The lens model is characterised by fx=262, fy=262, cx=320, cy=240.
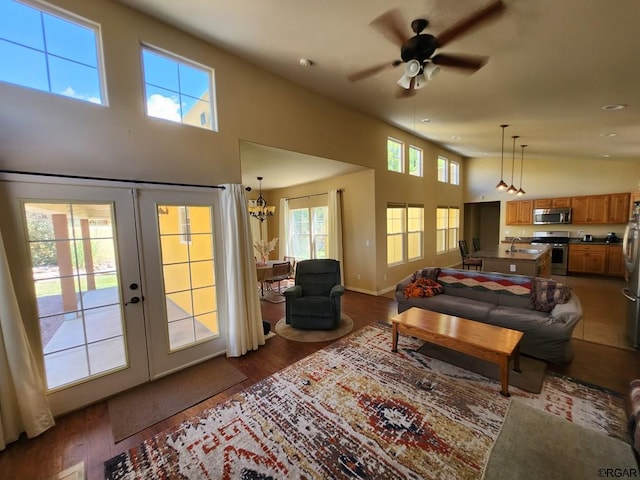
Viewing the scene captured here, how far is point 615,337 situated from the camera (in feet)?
11.4

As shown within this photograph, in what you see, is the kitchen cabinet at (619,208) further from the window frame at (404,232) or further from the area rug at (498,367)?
the area rug at (498,367)

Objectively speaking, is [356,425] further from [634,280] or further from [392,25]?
[634,280]

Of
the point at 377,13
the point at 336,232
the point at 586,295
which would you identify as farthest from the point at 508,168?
the point at 377,13

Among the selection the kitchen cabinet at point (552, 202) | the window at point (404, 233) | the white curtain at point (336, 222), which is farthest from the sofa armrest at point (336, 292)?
the kitchen cabinet at point (552, 202)

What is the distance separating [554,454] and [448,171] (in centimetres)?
821

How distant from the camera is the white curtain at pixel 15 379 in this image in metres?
1.99

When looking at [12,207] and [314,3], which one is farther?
[314,3]

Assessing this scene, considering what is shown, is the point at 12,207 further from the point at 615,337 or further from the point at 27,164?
the point at 615,337

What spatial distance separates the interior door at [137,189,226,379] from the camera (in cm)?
281

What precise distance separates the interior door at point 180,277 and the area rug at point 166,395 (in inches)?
6.5

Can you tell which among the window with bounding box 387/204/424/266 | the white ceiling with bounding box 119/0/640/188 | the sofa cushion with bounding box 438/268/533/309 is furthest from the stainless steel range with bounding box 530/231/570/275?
the sofa cushion with bounding box 438/268/533/309

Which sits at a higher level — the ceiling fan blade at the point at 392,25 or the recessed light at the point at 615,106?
the ceiling fan blade at the point at 392,25

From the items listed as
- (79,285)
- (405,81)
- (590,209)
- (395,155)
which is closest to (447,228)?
(590,209)

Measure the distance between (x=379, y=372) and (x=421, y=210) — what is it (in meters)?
5.46
